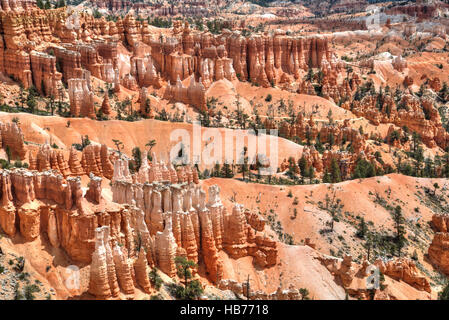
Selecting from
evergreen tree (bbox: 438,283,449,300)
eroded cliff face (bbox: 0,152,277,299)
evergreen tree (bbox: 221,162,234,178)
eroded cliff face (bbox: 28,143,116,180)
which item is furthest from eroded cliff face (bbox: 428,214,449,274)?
eroded cliff face (bbox: 28,143,116,180)

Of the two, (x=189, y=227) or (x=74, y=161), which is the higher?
(x=74, y=161)

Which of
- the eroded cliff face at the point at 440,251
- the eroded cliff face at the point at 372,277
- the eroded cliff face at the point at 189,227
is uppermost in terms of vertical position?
the eroded cliff face at the point at 189,227

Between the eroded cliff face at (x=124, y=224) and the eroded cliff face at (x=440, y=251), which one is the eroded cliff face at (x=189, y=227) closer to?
the eroded cliff face at (x=124, y=224)

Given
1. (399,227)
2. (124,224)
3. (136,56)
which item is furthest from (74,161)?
(136,56)

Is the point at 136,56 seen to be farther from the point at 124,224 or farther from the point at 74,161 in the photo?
the point at 124,224

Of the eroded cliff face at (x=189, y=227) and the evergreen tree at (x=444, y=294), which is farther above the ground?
the eroded cliff face at (x=189, y=227)

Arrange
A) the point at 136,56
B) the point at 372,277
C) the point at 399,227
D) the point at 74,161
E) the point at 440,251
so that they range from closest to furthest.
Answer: the point at 372,277, the point at 74,161, the point at 440,251, the point at 399,227, the point at 136,56

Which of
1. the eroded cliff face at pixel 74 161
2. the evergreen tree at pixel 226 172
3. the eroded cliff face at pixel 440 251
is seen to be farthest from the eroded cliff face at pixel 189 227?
the evergreen tree at pixel 226 172

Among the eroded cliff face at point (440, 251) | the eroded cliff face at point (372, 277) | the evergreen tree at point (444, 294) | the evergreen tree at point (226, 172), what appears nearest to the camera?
the eroded cliff face at point (372, 277)

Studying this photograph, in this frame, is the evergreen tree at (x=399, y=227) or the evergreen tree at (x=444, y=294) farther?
the evergreen tree at (x=399, y=227)

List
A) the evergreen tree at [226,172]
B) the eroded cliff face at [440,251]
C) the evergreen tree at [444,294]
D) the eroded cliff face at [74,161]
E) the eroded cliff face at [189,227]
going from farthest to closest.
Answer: the evergreen tree at [226,172] → the eroded cliff face at [440,251] → the eroded cliff face at [74,161] → the evergreen tree at [444,294] → the eroded cliff face at [189,227]

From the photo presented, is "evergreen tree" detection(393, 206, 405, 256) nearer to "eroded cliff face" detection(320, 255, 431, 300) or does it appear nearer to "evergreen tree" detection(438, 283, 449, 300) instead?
"eroded cliff face" detection(320, 255, 431, 300)

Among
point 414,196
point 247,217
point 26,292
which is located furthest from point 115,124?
point 26,292
